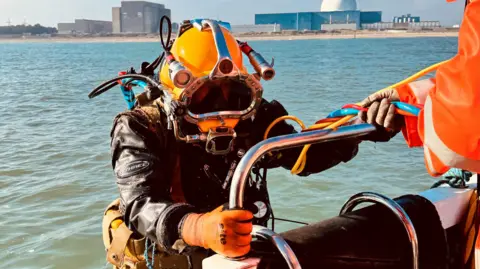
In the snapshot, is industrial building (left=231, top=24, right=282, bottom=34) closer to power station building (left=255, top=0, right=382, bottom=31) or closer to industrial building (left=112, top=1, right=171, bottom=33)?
power station building (left=255, top=0, right=382, bottom=31)

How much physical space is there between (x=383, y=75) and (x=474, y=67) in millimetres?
20034

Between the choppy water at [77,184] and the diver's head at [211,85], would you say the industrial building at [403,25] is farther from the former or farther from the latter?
the diver's head at [211,85]

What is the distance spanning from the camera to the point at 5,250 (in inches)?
174

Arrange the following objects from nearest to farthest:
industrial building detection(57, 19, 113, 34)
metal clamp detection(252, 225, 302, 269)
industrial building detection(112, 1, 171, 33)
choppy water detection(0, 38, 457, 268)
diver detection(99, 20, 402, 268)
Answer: metal clamp detection(252, 225, 302, 269) < diver detection(99, 20, 402, 268) < choppy water detection(0, 38, 457, 268) < industrial building detection(112, 1, 171, 33) < industrial building detection(57, 19, 113, 34)

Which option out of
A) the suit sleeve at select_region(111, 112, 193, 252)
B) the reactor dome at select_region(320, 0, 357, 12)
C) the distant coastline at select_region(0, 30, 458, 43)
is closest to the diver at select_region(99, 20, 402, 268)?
the suit sleeve at select_region(111, 112, 193, 252)

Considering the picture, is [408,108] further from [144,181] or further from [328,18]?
[328,18]

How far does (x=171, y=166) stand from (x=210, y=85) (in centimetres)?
36

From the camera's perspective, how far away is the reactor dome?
96125 millimetres

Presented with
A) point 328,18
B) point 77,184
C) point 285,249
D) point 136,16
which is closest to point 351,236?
point 285,249

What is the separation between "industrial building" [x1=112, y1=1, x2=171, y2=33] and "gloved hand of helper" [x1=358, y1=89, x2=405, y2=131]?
312 feet

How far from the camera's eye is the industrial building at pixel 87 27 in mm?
110688

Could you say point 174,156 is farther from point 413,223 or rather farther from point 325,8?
point 325,8

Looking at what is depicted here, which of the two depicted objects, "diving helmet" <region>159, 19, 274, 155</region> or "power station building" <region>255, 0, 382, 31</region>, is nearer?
"diving helmet" <region>159, 19, 274, 155</region>

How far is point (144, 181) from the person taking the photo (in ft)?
6.46
